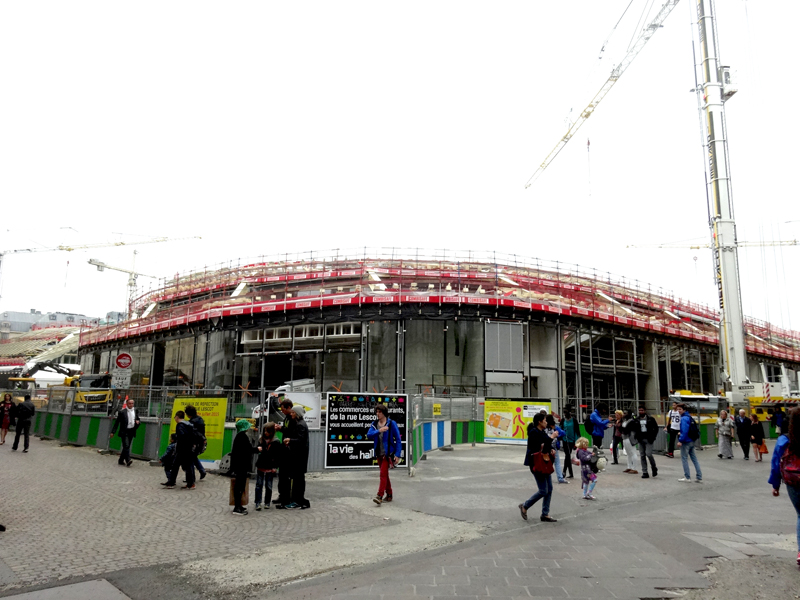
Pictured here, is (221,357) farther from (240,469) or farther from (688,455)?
(688,455)

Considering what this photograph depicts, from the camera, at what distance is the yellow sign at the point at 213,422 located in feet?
42.1

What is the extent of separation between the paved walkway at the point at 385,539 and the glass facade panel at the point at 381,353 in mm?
15855

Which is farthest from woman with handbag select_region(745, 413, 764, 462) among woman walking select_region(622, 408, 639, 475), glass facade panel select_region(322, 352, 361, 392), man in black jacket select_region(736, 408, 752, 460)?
glass facade panel select_region(322, 352, 361, 392)

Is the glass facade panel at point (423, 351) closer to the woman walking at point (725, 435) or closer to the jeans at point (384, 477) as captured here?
the woman walking at point (725, 435)

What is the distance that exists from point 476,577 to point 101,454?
13961mm

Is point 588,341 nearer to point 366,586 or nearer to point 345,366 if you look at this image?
point 345,366

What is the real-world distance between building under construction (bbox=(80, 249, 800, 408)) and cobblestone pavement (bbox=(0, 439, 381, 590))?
1374 cm

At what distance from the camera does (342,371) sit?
2855cm

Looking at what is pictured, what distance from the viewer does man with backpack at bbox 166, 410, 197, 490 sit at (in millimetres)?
10781

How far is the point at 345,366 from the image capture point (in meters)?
28.6

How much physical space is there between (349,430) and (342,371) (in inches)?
627

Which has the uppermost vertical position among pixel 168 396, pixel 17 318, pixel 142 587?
pixel 17 318

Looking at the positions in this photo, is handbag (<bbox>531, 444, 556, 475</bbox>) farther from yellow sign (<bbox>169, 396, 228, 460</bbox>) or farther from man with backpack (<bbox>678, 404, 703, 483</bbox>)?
yellow sign (<bbox>169, 396, 228, 460</bbox>)

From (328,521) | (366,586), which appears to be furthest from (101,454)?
(366,586)
